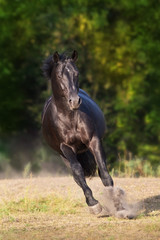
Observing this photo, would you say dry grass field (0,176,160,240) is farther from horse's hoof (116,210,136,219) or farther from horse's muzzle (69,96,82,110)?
horse's muzzle (69,96,82,110)

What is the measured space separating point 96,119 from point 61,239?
2.86m

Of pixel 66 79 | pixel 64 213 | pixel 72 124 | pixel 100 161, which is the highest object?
pixel 66 79

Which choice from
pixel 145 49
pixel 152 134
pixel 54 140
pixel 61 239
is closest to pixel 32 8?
pixel 145 49

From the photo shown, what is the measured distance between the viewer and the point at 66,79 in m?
7.87

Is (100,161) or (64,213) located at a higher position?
(100,161)

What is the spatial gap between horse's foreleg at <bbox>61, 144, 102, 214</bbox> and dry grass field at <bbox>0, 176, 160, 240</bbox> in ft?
0.55

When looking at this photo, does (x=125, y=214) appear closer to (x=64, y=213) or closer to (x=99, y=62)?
(x=64, y=213)

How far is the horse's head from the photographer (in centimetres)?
766

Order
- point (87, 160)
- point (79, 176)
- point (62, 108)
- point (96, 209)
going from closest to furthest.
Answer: point (96, 209) < point (79, 176) < point (62, 108) < point (87, 160)

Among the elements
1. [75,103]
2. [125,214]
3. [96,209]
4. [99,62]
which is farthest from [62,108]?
[99,62]

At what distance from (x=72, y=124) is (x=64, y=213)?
1.33 meters

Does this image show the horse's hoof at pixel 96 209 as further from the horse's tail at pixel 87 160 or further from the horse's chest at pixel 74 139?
the horse's tail at pixel 87 160

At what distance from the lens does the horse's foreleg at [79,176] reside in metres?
7.87

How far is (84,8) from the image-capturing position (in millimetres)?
29875
